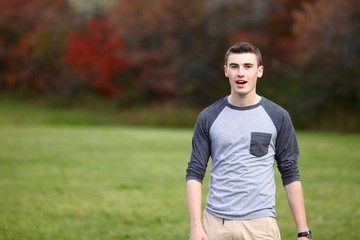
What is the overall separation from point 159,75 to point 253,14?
30.8 ft

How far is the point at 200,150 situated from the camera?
16.0 feet

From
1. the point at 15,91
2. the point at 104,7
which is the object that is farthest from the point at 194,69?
the point at 15,91

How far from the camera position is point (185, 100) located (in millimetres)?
51938

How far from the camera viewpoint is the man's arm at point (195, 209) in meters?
4.62

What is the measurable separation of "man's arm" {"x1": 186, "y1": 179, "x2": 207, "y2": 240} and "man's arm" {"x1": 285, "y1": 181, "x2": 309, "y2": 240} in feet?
1.97

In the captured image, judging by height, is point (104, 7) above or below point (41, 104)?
above

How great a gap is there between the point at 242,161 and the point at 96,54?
49697 mm

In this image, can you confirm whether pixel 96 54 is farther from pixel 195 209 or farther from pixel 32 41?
pixel 195 209

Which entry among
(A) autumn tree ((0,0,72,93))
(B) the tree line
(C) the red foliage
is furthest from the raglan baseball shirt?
(A) autumn tree ((0,0,72,93))

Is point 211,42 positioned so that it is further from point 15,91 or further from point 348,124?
point 15,91

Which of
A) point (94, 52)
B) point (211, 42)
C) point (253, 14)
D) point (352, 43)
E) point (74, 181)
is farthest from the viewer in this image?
point (94, 52)

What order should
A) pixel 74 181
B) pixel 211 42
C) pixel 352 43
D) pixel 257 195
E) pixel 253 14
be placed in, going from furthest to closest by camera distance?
pixel 211 42
pixel 253 14
pixel 352 43
pixel 74 181
pixel 257 195

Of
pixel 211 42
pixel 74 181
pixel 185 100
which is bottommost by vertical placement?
pixel 74 181

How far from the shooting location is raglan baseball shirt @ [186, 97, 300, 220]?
4.74m
